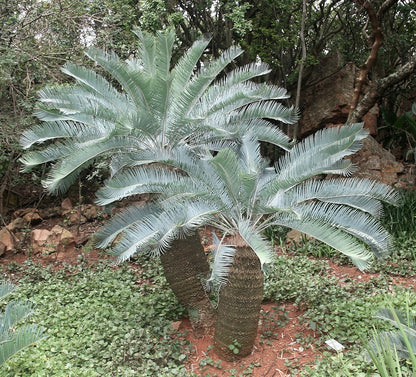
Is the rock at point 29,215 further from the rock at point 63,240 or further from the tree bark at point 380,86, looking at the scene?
the tree bark at point 380,86

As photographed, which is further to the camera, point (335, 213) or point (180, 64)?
point (180, 64)

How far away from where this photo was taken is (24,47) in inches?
272

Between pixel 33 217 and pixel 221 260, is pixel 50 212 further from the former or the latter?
pixel 221 260

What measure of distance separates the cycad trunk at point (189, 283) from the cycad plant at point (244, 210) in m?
0.49

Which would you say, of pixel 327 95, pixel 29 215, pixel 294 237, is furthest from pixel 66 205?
pixel 327 95

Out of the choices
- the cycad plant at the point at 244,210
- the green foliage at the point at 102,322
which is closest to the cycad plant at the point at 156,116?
the cycad plant at the point at 244,210

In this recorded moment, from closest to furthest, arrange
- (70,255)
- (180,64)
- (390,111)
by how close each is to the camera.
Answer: (180,64) → (70,255) → (390,111)

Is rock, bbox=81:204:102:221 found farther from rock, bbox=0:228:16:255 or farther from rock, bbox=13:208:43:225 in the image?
rock, bbox=0:228:16:255

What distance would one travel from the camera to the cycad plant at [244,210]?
4.09 meters

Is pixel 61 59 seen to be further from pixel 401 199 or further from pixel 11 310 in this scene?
pixel 401 199

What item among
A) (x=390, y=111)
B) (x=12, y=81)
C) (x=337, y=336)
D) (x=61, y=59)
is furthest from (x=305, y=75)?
(x=337, y=336)

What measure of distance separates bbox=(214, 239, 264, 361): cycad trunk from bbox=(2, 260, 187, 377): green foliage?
0.50 meters

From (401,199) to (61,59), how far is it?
6.22 metres

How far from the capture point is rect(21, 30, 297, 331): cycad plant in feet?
15.4
